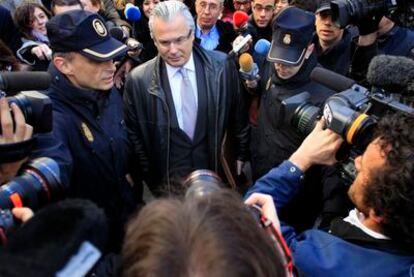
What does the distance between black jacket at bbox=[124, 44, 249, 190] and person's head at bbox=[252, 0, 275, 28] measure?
1.26 meters

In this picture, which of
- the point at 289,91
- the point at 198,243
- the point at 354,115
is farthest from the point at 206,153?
the point at 198,243

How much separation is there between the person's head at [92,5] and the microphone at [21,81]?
243 centimetres

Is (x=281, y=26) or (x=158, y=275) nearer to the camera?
(x=158, y=275)

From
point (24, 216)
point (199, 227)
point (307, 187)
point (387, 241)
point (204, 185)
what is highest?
point (199, 227)

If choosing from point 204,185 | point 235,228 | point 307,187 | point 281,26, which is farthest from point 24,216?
point 281,26

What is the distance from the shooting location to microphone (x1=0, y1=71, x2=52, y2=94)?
5.27 ft

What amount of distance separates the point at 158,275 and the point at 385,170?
74cm

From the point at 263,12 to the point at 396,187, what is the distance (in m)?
2.85

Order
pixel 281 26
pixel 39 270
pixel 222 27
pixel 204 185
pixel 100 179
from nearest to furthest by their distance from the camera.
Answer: pixel 39 270
pixel 204 185
pixel 100 179
pixel 281 26
pixel 222 27

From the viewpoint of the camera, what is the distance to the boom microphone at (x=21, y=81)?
5.27 feet

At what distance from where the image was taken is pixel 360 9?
226cm

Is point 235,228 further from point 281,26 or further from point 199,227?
point 281,26

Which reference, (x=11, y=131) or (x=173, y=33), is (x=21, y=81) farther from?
(x=173, y=33)

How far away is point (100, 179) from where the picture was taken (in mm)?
2164
